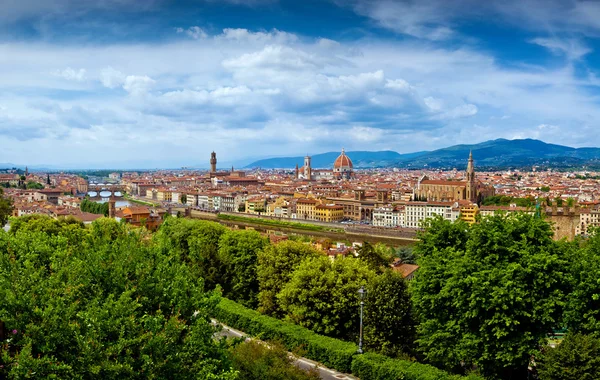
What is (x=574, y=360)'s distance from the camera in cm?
876

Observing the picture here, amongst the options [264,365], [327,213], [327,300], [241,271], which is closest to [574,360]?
[264,365]

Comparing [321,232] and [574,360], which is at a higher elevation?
[574,360]

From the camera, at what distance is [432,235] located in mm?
12008

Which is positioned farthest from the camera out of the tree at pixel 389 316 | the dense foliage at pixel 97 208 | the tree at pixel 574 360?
the dense foliage at pixel 97 208

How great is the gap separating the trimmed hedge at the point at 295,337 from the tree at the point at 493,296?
171 centimetres

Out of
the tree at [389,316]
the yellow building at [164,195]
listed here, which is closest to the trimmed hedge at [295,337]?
the tree at [389,316]

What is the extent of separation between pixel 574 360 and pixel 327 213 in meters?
53.0

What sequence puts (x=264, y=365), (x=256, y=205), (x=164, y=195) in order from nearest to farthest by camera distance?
(x=264, y=365), (x=256, y=205), (x=164, y=195)

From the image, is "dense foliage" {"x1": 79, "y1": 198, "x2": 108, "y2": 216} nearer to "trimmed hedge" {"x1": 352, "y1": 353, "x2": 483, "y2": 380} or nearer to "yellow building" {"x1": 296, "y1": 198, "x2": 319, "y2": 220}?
"yellow building" {"x1": 296, "y1": 198, "x2": 319, "y2": 220}

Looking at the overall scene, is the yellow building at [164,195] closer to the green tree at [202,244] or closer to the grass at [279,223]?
the grass at [279,223]

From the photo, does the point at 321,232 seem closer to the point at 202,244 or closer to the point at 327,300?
the point at 202,244

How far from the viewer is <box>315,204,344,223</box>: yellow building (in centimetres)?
6166

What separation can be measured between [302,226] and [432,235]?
145 ft

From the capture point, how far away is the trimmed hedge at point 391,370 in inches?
383
